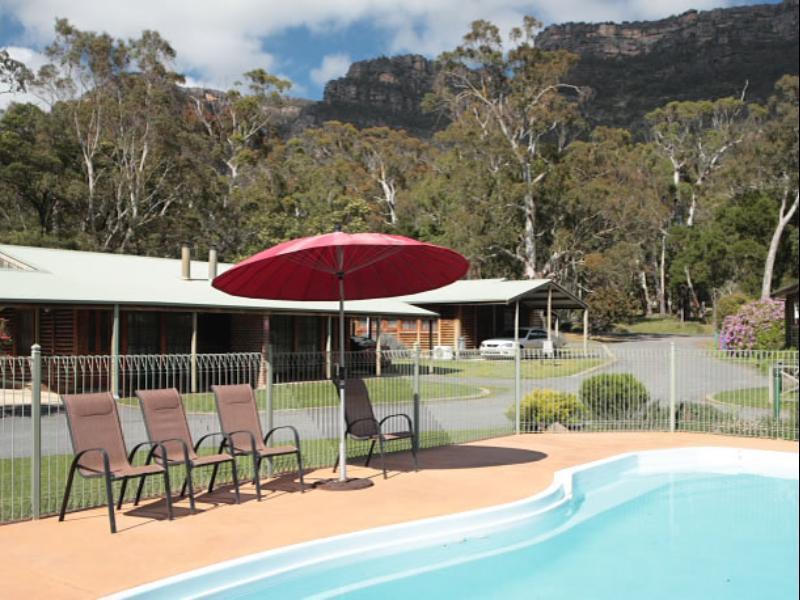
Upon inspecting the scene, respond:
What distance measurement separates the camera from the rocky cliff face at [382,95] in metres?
141

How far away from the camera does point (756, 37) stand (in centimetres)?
15000

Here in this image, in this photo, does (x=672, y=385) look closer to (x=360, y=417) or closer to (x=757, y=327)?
(x=360, y=417)

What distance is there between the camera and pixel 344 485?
9.69 metres

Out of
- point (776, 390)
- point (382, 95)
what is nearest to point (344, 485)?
point (776, 390)

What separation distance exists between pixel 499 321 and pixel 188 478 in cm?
3596

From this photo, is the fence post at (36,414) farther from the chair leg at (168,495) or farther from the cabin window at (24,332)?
the cabin window at (24,332)

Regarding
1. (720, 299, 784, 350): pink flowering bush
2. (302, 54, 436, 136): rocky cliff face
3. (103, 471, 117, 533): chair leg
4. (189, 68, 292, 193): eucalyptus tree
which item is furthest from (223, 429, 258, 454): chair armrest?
(302, 54, 436, 136): rocky cliff face

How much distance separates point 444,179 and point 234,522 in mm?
54951

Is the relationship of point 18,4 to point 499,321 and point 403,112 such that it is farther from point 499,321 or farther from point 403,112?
point 403,112

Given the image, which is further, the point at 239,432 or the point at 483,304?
the point at 483,304

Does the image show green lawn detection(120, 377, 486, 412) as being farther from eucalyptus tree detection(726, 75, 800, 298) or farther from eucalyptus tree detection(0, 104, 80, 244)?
eucalyptus tree detection(726, 75, 800, 298)

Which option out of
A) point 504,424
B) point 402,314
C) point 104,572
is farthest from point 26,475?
point 402,314

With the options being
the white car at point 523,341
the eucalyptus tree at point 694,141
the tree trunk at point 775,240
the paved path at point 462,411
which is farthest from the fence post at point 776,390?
the eucalyptus tree at point 694,141

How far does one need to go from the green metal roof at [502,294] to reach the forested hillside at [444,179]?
11125 millimetres
